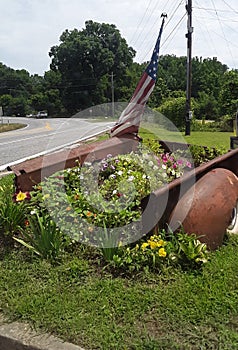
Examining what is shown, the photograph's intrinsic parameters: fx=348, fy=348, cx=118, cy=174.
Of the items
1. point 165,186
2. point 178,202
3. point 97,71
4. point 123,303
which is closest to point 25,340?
point 123,303

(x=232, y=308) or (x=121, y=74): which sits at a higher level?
(x=121, y=74)

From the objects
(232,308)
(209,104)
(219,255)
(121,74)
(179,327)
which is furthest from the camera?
(121,74)

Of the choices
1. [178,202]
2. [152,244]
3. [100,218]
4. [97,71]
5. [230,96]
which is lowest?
[152,244]

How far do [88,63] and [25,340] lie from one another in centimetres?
6867

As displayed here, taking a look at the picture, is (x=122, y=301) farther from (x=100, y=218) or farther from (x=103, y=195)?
(x=103, y=195)

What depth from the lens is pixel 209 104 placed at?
143 ft

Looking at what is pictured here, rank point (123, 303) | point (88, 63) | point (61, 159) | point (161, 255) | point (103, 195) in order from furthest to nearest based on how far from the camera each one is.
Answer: point (88, 63) → point (61, 159) → point (103, 195) → point (161, 255) → point (123, 303)

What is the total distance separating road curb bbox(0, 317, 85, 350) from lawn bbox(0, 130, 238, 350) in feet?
0.19

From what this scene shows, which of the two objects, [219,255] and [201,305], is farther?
[219,255]

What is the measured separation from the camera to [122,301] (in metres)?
2.46

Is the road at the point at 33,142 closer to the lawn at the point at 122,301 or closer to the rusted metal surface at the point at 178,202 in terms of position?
the lawn at the point at 122,301

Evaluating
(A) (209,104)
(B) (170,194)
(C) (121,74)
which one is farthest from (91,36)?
(B) (170,194)

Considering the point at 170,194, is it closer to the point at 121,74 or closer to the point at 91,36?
the point at 121,74

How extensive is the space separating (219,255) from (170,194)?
733 mm
